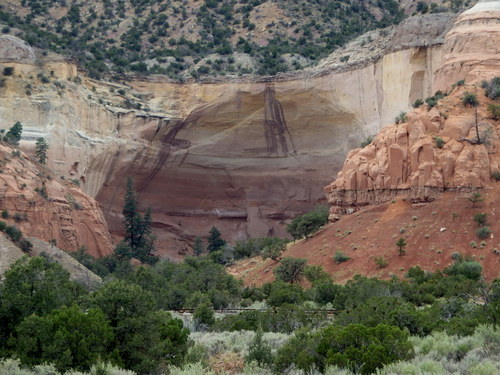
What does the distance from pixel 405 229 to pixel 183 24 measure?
153ft

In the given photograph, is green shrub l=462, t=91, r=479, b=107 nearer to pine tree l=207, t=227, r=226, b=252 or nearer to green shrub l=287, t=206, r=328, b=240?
green shrub l=287, t=206, r=328, b=240

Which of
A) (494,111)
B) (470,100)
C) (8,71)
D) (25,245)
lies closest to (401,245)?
A: (494,111)

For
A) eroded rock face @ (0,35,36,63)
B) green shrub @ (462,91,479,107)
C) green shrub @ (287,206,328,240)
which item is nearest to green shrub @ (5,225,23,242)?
green shrub @ (287,206,328,240)

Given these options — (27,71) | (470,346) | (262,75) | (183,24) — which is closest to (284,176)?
(262,75)

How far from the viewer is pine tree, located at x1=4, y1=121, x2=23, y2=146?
62487 mm

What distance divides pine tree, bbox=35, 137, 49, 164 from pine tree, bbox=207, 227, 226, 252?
1385cm

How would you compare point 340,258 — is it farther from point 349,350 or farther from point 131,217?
point 349,350

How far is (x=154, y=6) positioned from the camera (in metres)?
95.2

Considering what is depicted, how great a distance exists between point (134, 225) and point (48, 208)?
456 inches

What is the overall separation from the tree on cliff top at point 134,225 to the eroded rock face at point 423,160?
16422mm

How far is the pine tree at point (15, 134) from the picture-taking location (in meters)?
62.5

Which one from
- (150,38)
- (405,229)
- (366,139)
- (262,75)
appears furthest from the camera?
(150,38)

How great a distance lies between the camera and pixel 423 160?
52.4 meters

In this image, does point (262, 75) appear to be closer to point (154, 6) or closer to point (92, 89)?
point (92, 89)
